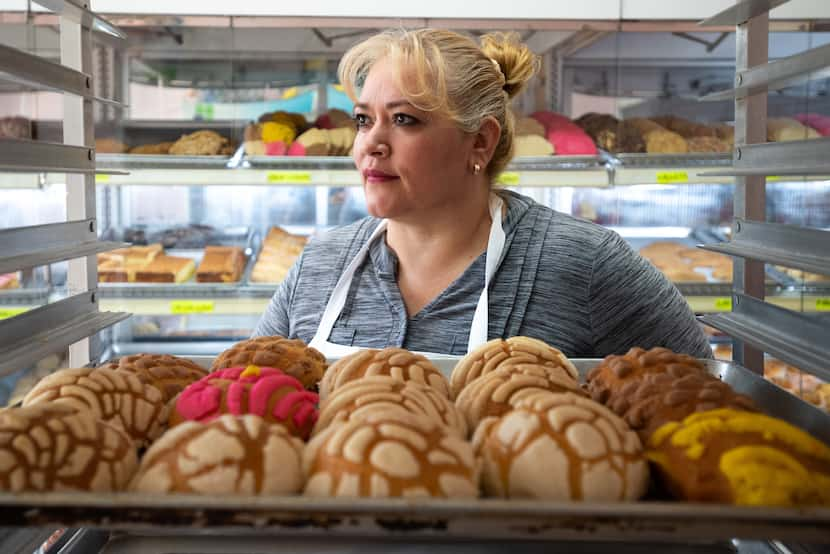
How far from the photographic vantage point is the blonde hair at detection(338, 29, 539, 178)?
5.67 feet

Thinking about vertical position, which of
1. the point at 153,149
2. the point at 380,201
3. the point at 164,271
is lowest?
the point at 164,271

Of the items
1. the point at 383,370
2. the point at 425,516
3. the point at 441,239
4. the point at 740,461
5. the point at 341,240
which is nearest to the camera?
the point at 425,516

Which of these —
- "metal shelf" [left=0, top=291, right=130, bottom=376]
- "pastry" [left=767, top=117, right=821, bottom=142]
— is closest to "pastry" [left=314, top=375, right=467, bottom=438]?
"metal shelf" [left=0, top=291, right=130, bottom=376]

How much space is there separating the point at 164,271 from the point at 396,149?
162 cm

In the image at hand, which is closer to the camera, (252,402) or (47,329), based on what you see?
(252,402)

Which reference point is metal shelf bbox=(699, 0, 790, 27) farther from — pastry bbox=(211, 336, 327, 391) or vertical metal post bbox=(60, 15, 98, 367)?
vertical metal post bbox=(60, 15, 98, 367)

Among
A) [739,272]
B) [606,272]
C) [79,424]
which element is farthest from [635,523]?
[606,272]

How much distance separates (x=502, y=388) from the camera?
0.85 meters

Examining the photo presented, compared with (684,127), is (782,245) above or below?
below

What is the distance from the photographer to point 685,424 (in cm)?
75

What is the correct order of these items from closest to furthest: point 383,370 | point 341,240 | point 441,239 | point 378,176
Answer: point 383,370 < point 378,176 < point 441,239 < point 341,240

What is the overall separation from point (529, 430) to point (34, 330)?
0.67m

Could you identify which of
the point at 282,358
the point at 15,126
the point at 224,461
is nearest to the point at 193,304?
Result: the point at 15,126

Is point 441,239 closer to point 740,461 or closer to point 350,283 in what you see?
point 350,283
